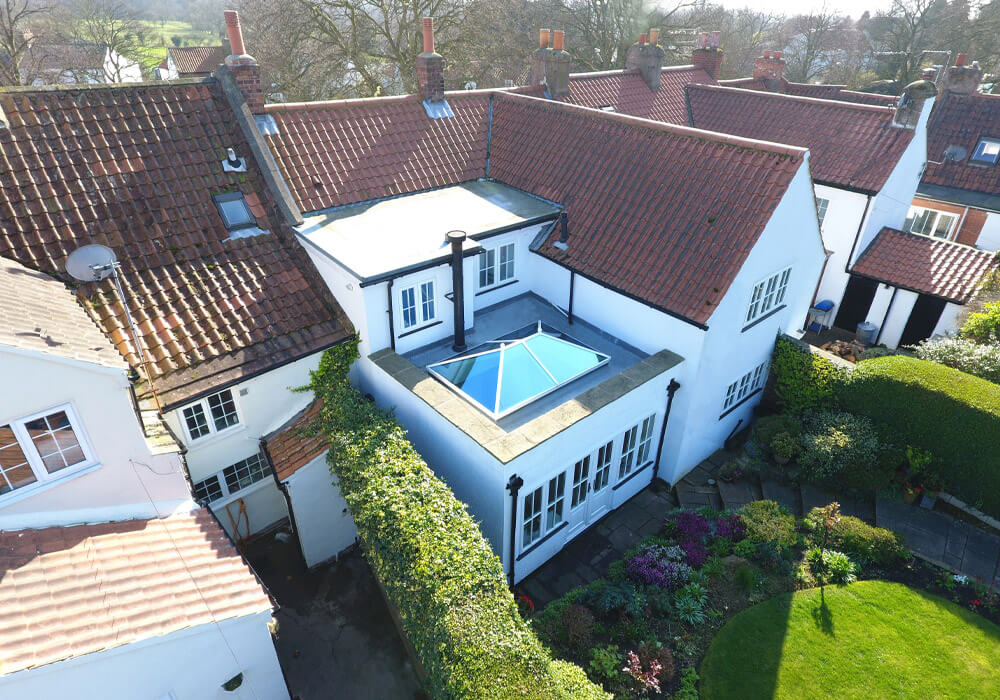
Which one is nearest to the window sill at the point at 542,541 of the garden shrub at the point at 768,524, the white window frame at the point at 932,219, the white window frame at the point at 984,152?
the garden shrub at the point at 768,524

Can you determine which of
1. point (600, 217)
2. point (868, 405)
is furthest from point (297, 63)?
point (868, 405)

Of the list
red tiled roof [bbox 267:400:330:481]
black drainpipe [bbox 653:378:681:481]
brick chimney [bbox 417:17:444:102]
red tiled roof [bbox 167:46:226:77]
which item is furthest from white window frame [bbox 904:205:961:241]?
red tiled roof [bbox 167:46:226:77]

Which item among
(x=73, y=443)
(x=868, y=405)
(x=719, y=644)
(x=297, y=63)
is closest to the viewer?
(x=73, y=443)

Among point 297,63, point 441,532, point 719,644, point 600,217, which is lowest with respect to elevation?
point 719,644

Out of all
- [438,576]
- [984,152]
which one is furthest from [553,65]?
[984,152]

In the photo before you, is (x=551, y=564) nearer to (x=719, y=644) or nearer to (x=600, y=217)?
(x=719, y=644)

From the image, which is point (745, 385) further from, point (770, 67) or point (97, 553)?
point (770, 67)
